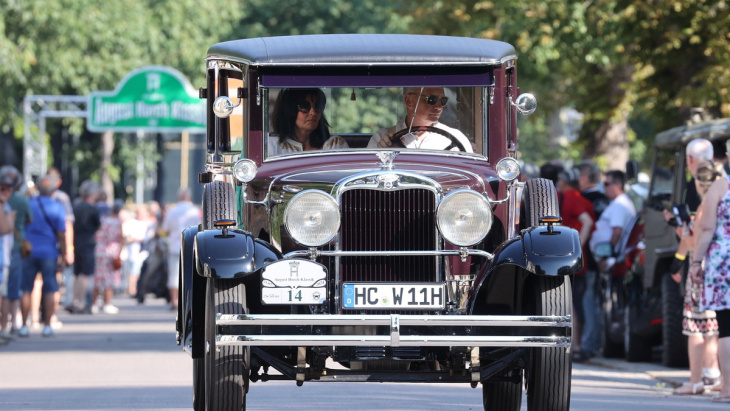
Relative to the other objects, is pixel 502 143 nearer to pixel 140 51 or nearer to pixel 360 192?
pixel 360 192

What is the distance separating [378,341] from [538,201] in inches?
57.0

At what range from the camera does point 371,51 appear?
905 cm

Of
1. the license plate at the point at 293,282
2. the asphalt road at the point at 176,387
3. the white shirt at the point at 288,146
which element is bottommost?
the asphalt road at the point at 176,387

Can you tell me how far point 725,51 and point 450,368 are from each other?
517 inches

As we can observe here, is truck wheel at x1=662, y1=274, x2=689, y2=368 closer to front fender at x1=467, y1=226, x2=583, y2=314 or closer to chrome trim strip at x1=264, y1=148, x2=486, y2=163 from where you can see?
chrome trim strip at x1=264, y1=148, x2=486, y2=163

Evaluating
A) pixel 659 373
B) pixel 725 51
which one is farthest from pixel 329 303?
pixel 725 51

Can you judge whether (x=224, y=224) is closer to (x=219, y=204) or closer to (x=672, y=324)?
(x=219, y=204)

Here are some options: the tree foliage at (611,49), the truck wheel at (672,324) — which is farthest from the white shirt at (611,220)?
the tree foliage at (611,49)

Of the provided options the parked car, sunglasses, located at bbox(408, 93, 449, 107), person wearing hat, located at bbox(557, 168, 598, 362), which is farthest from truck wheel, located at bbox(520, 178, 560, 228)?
person wearing hat, located at bbox(557, 168, 598, 362)

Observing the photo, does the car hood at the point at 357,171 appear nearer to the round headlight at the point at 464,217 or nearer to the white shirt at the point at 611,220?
the round headlight at the point at 464,217

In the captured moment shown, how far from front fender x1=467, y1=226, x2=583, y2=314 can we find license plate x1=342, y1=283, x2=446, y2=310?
0.97 feet

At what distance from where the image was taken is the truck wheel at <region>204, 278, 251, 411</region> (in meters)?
8.09

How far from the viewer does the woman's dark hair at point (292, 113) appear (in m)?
9.23

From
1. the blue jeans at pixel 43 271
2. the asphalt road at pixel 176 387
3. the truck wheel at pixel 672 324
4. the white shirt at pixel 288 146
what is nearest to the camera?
the white shirt at pixel 288 146
